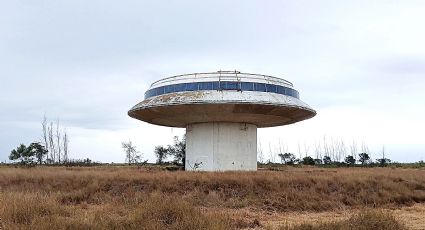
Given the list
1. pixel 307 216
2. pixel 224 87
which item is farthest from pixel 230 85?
pixel 307 216

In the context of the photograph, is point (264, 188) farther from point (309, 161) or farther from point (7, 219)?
point (309, 161)

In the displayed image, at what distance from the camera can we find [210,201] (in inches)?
747

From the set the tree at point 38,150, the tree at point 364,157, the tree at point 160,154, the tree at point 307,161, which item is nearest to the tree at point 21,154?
the tree at point 38,150

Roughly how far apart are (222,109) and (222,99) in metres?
0.92

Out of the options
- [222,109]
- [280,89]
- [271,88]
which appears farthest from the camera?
[280,89]

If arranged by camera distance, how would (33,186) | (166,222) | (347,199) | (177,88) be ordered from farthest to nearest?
(177,88), (33,186), (347,199), (166,222)

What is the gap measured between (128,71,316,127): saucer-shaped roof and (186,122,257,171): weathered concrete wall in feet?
1.75

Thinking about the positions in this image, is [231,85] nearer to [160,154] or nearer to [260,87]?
[260,87]

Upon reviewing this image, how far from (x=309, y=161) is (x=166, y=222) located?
62.1 m

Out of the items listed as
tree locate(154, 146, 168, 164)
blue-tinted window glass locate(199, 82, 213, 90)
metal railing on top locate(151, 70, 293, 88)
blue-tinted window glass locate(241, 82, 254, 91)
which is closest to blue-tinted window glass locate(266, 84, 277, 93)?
metal railing on top locate(151, 70, 293, 88)

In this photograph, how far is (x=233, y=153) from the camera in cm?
2844

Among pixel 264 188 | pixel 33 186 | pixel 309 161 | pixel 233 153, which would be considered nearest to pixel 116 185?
pixel 33 186

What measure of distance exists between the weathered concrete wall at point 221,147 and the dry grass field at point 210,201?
17.0 ft

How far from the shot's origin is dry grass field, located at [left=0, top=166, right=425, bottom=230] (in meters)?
11.5
